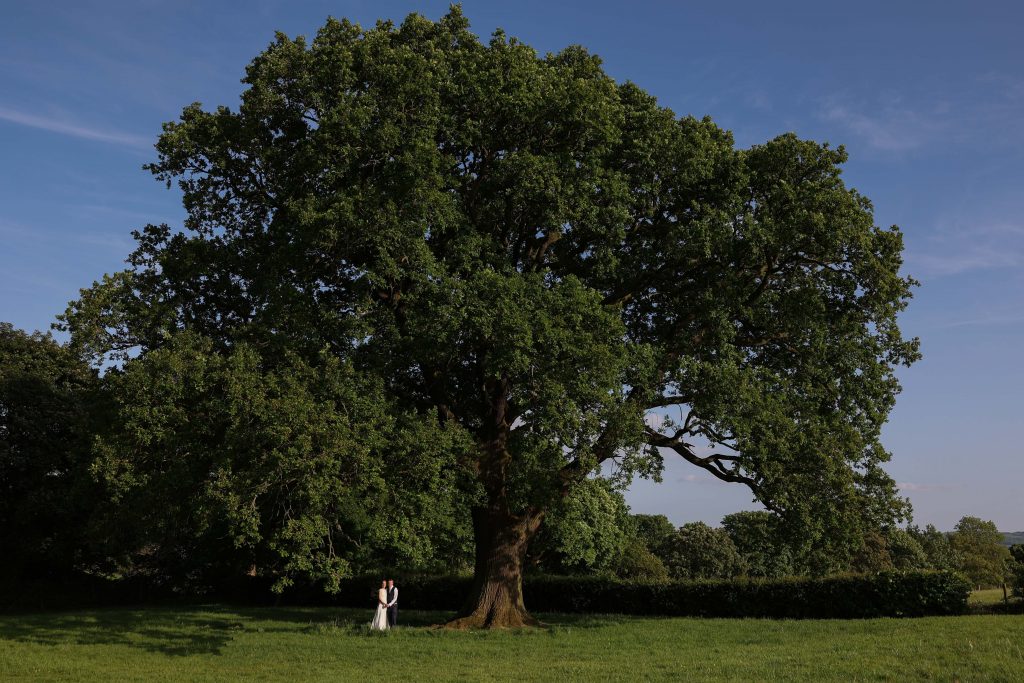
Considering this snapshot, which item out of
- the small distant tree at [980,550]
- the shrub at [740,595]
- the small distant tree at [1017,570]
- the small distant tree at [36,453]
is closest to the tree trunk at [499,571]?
the shrub at [740,595]

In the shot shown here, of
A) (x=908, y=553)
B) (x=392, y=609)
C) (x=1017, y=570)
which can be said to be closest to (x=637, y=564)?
(x=908, y=553)

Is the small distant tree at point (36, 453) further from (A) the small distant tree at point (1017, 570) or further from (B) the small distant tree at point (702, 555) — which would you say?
(B) the small distant tree at point (702, 555)

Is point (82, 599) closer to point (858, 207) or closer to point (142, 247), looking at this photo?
point (142, 247)

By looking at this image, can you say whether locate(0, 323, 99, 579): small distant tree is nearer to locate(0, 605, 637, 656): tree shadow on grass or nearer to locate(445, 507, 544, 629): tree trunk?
locate(0, 605, 637, 656): tree shadow on grass

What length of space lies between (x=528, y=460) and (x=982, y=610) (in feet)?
63.1

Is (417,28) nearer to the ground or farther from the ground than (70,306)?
farther from the ground

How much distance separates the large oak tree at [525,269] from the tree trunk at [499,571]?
9 centimetres

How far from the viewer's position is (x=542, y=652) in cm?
2030

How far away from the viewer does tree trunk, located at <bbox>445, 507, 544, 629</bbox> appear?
26.3 m

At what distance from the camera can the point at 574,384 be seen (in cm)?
2147

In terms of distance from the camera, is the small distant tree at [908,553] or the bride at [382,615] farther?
the small distant tree at [908,553]

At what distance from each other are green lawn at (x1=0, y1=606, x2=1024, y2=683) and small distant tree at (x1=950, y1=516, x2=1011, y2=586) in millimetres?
34408

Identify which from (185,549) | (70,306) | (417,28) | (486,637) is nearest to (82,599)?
(185,549)

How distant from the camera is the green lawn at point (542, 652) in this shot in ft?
53.8
